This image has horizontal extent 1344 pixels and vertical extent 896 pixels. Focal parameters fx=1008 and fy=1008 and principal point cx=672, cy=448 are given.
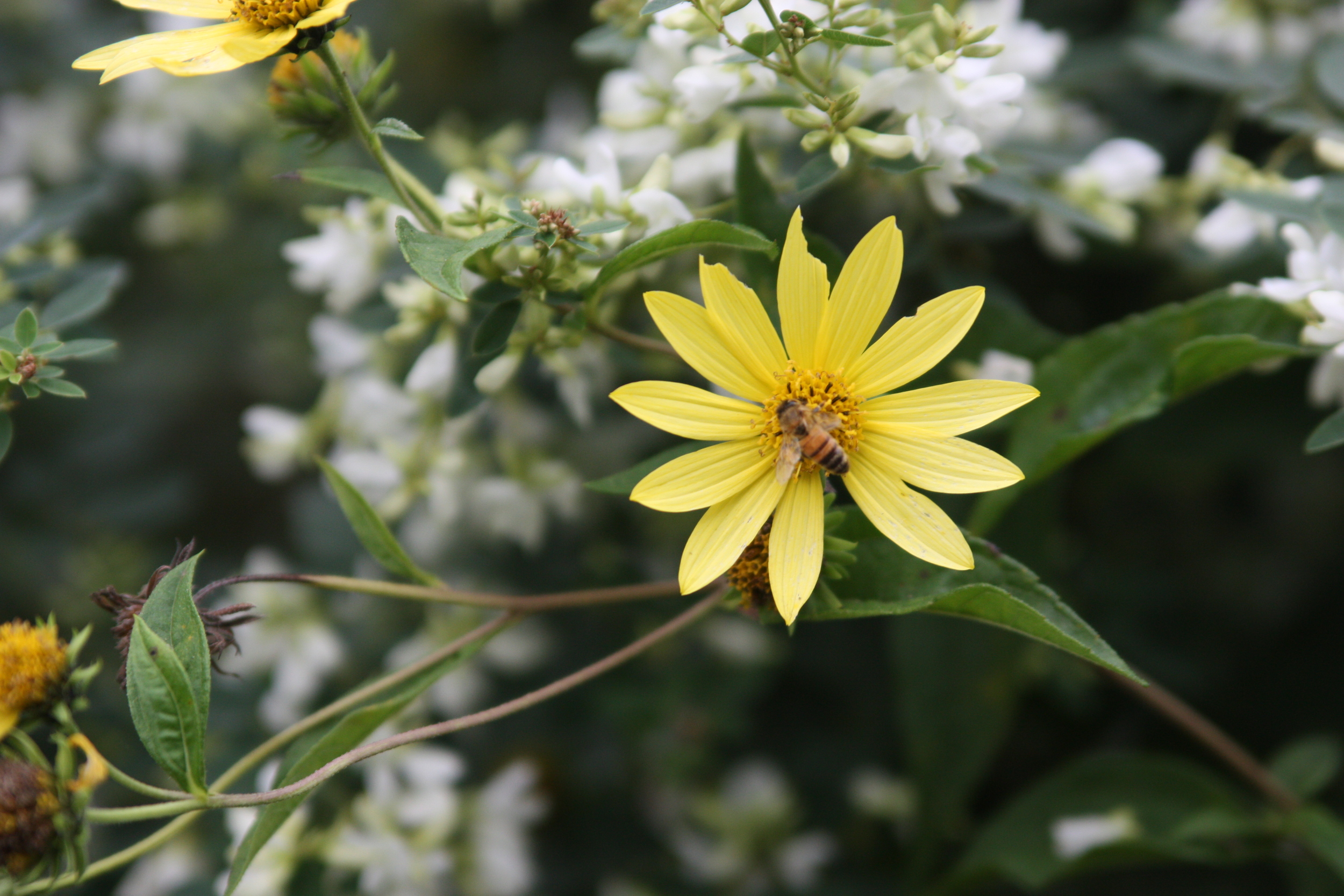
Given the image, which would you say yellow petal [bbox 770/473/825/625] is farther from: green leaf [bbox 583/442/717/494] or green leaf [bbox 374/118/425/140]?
green leaf [bbox 374/118/425/140]

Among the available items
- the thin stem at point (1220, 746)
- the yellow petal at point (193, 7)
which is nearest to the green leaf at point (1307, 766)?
the thin stem at point (1220, 746)

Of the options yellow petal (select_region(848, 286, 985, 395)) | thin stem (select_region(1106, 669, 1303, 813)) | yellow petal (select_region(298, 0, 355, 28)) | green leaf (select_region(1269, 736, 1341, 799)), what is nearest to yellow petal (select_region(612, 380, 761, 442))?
yellow petal (select_region(848, 286, 985, 395))

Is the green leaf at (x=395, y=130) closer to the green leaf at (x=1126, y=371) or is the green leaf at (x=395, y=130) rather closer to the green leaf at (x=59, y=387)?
the green leaf at (x=59, y=387)

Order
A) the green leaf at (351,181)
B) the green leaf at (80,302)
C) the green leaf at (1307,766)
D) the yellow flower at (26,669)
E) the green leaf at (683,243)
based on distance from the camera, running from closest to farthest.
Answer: the yellow flower at (26,669) < the green leaf at (683,243) < the green leaf at (351,181) < the green leaf at (80,302) < the green leaf at (1307,766)

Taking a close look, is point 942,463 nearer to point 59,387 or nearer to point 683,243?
point 683,243

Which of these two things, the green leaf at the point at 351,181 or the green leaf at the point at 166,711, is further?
the green leaf at the point at 351,181

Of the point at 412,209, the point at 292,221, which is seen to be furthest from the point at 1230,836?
the point at 292,221
